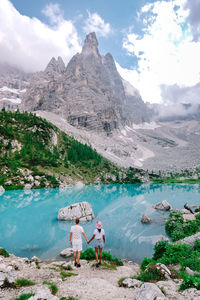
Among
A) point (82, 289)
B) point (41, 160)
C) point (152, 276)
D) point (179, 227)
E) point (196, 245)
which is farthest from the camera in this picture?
point (41, 160)

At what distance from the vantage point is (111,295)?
32.7 feet

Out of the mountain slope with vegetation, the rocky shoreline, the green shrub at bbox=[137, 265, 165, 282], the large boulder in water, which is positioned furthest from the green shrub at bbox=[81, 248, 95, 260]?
the mountain slope with vegetation

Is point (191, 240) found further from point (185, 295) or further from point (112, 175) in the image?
point (112, 175)

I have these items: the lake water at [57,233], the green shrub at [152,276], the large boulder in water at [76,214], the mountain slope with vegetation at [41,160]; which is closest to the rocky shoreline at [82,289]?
the green shrub at [152,276]

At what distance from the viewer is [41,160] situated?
12662 centimetres

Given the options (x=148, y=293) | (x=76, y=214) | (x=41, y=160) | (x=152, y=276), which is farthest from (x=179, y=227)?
(x=41, y=160)

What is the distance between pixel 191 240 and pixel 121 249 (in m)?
10.7

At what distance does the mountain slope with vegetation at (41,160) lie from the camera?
103375 millimetres

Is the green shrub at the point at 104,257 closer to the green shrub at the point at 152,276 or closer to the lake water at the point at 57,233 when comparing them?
the lake water at the point at 57,233

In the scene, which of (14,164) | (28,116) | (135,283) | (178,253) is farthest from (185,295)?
(28,116)

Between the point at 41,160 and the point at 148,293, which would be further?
the point at 41,160

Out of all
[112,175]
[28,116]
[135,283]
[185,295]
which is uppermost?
[28,116]

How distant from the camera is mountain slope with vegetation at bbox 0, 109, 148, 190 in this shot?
10338 cm

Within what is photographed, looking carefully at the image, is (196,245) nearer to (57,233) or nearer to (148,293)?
(148,293)
